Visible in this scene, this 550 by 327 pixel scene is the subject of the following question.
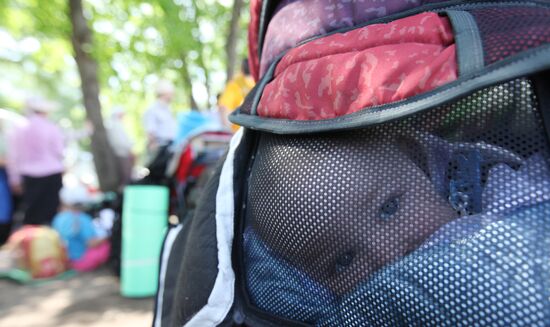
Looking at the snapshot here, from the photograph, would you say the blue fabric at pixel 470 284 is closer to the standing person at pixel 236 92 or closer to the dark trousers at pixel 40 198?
the standing person at pixel 236 92

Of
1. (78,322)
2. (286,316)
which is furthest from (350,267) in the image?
(78,322)

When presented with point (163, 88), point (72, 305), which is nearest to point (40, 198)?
point (163, 88)

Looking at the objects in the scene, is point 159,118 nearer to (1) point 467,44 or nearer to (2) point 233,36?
(1) point 467,44

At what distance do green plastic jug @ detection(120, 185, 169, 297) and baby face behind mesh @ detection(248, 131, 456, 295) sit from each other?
2407 millimetres

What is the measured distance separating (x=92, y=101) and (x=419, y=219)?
22.3 ft

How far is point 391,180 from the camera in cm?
68

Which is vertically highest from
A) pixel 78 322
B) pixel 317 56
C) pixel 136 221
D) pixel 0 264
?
pixel 317 56

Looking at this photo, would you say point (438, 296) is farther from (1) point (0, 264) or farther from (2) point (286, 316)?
(1) point (0, 264)

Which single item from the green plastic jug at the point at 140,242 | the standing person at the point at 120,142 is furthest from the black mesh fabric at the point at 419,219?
the standing person at the point at 120,142

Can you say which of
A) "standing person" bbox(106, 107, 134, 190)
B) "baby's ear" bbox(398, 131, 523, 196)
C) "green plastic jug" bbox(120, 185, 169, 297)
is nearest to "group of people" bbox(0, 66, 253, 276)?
"green plastic jug" bbox(120, 185, 169, 297)

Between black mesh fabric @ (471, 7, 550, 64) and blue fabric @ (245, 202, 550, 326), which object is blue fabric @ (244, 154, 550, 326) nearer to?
blue fabric @ (245, 202, 550, 326)

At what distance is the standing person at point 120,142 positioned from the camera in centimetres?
664

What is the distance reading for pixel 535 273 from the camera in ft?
1.71

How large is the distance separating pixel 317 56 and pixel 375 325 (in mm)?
508
